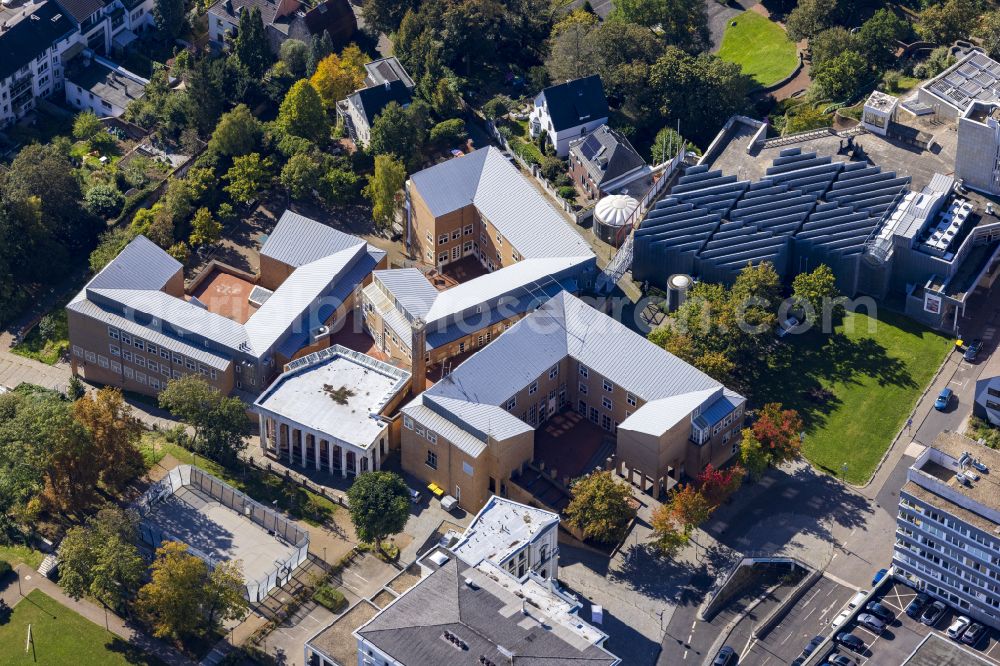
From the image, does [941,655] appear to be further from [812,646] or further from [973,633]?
[812,646]

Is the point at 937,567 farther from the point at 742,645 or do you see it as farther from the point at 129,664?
the point at 129,664

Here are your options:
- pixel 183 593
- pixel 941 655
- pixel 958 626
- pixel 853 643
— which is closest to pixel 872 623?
pixel 853 643

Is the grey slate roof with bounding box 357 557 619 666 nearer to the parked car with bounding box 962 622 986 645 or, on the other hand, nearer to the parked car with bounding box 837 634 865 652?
the parked car with bounding box 837 634 865 652

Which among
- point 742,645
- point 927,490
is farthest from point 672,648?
point 927,490

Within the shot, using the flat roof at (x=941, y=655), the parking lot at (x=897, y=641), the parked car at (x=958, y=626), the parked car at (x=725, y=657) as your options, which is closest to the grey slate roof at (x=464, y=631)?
the parked car at (x=725, y=657)

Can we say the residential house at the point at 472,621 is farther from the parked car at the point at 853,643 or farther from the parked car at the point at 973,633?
the parked car at the point at 973,633
